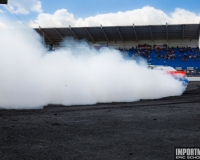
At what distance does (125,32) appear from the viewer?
43312 millimetres

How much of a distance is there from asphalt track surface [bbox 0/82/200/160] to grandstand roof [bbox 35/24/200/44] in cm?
3428

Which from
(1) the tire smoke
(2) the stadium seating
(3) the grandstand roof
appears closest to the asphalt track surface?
(1) the tire smoke

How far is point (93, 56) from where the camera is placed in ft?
46.1

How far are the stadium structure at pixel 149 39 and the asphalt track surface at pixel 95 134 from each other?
107 feet

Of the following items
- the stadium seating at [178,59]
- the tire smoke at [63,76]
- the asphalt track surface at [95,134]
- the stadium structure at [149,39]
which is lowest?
the asphalt track surface at [95,134]

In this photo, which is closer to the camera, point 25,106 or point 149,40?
point 25,106

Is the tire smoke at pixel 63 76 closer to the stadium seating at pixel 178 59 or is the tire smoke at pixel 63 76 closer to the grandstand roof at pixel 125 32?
the stadium seating at pixel 178 59

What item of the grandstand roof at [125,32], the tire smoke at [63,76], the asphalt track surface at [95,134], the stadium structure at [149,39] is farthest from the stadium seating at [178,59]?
the asphalt track surface at [95,134]

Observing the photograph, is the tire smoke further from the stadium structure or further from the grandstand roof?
the grandstand roof

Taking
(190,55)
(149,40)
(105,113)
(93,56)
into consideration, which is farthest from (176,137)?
(149,40)

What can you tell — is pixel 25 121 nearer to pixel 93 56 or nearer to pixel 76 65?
pixel 76 65

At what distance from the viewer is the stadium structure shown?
134 ft

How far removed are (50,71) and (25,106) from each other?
2.36 meters

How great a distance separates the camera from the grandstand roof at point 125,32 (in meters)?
41.4
